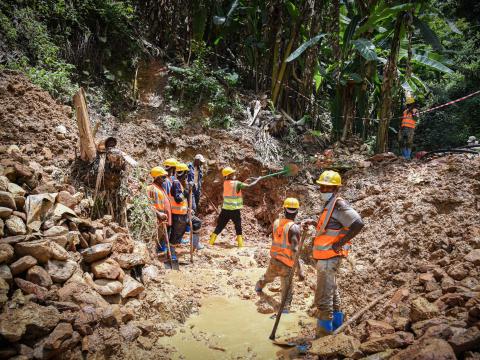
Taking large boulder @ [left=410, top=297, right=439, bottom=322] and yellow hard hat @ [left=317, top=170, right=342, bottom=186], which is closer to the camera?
large boulder @ [left=410, top=297, right=439, bottom=322]

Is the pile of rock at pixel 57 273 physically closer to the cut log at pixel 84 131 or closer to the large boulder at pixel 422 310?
the cut log at pixel 84 131

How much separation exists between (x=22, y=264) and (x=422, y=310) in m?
3.77

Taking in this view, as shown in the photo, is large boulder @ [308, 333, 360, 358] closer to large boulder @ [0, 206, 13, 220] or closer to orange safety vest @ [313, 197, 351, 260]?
orange safety vest @ [313, 197, 351, 260]

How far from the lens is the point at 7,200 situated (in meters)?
3.29

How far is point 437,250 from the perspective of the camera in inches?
162

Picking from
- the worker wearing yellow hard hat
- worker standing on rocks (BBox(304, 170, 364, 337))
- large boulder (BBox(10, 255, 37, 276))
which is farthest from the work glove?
the worker wearing yellow hard hat

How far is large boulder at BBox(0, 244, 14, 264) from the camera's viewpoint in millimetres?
2910

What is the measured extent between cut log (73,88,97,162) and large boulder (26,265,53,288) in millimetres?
2179

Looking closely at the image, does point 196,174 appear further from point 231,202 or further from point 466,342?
point 466,342

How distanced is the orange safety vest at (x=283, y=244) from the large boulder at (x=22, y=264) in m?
2.82

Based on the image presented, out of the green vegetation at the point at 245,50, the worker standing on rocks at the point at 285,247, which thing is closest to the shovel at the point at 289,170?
the green vegetation at the point at 245,50

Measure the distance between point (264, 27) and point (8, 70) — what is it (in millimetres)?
6596

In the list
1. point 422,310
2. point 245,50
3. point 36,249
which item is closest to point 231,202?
point 36,249

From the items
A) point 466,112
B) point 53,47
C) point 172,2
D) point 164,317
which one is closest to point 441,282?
point 164,317
